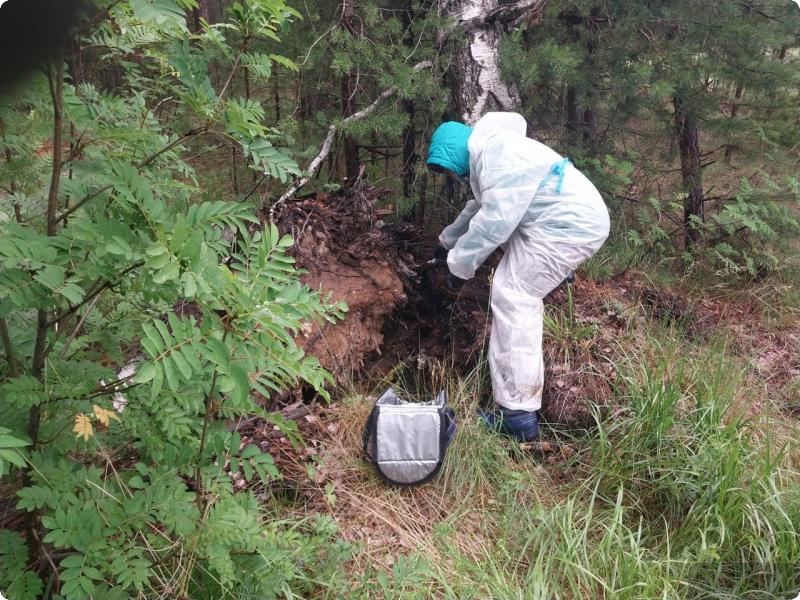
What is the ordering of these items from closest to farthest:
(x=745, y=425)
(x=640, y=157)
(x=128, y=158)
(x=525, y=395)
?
1. (x=128, y=158)
2. (x=745, y=425)
3. (x=525, y=395)
4. (x=640, y=157)

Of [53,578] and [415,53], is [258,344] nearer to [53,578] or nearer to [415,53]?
[53,578]

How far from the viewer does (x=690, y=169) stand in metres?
4.88

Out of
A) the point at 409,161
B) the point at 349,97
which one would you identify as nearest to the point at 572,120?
the point at 409,161

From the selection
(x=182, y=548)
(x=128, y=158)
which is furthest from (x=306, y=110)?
(x=182, y=548)

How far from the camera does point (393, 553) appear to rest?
8.36ft

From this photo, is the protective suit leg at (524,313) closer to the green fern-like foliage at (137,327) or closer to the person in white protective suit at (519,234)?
the person in white protective suit at (519,234)

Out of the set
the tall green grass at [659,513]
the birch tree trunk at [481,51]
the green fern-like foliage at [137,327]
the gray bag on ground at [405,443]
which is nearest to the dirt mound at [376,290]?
the gray bag on ground at [405,443]

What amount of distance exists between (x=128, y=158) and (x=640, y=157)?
4.21 meters

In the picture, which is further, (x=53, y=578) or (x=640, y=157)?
(x=640, y=157)

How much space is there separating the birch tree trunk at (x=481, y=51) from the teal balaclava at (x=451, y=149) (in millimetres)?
638

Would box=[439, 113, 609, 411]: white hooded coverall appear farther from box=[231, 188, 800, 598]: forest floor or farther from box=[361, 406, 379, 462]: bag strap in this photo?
box=[361, 406, 379, 462]: bag strap

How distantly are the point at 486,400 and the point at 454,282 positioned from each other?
0.82 meters

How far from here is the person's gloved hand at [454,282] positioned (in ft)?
12.7

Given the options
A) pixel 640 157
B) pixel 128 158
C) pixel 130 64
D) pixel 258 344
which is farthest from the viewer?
pixel 640 157
